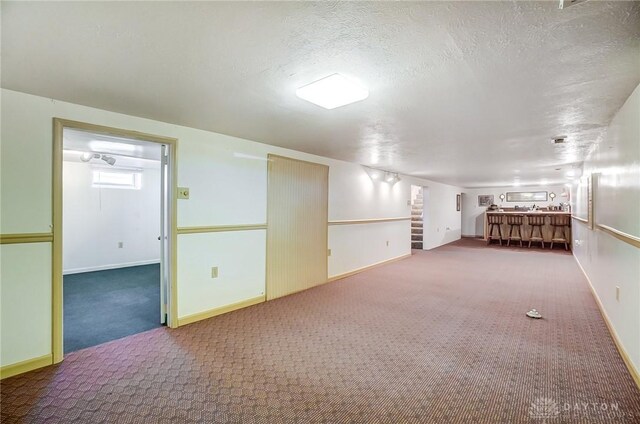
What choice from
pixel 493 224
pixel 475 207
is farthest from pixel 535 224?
pixel 475 207

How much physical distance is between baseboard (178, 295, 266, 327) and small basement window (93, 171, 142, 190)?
167 inches

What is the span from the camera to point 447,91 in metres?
2.19

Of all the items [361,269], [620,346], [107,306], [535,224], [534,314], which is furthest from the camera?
[535,224]

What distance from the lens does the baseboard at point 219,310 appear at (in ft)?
10.6

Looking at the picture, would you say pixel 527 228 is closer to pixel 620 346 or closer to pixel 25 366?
pixel 620 346

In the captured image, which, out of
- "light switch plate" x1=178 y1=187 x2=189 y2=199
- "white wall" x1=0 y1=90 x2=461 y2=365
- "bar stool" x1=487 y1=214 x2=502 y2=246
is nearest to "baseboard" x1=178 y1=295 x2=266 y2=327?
"white wall" x1=0 y1=90 x2=461 y2=365

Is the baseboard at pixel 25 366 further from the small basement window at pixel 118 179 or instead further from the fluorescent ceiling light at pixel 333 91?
the small basement window at pixel 118 179

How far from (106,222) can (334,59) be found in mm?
6105

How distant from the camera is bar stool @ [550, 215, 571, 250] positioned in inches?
349

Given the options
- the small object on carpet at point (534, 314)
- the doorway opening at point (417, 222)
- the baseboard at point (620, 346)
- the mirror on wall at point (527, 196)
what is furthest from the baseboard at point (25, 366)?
the mirror on wall at point (527, 196)

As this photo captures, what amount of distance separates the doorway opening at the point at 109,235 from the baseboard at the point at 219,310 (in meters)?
0.15

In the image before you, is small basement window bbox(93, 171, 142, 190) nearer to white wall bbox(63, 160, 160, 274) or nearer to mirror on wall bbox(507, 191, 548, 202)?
white wall bbox(63, 160, 160, 274)

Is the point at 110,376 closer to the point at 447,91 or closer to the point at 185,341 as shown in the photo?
the point at 185,341

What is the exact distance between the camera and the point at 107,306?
3773 millimetres
